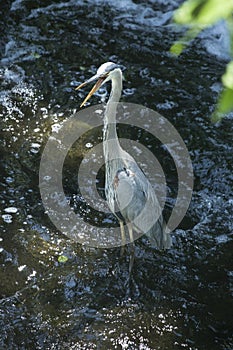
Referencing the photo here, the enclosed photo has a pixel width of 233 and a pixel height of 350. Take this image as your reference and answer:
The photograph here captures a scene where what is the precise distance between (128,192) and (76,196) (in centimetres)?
99

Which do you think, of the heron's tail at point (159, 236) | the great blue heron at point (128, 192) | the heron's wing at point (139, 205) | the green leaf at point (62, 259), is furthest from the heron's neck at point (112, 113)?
the green leaf at point (62, 259)

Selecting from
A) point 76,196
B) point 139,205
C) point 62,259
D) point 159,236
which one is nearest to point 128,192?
point 139,205

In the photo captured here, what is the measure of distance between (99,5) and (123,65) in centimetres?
154

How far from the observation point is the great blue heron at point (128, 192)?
12.0 ft

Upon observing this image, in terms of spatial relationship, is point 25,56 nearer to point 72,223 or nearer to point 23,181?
point 23,181

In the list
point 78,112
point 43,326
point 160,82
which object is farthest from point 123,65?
point 43,326

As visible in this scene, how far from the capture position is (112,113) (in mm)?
3586

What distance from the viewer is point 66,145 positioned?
5004 mm

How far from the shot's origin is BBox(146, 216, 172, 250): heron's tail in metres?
3.89

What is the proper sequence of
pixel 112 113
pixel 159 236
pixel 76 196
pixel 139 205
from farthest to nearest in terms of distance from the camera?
pixel 76 196, pixel 159 236, pixel 139 205, pixel 112 113

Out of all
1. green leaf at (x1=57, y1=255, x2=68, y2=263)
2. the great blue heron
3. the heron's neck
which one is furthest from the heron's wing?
green leaf at (x1=57, y1=255, x2=68, y2=263)

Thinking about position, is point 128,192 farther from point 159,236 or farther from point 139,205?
point 159,236

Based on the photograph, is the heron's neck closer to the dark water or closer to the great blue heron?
the great blue heron

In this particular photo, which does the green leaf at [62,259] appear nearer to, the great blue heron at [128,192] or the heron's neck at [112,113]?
the great blue heron at [128,192]
